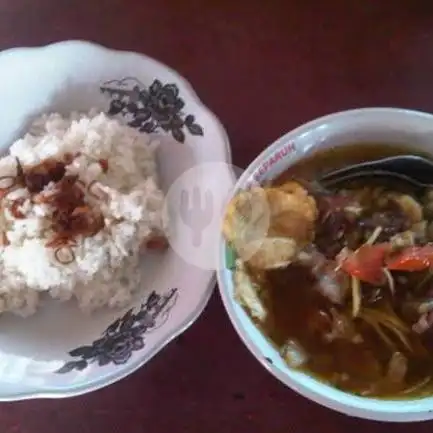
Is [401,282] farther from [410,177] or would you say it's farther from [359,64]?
[359,64]

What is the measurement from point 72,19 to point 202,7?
17 cm

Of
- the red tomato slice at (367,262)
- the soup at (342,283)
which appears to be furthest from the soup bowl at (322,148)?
the red tomato slice at (367,262)

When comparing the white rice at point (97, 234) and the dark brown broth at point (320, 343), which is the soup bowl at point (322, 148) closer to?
the dark brown broth at point (320, 343)

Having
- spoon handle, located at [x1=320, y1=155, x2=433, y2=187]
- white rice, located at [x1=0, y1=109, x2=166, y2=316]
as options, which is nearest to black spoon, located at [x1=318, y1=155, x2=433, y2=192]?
spoon handle, located at [x1=320, y1=155, x2=433, y2=187]

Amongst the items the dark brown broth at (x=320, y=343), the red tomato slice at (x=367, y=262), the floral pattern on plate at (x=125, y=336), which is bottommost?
the floral pattern on plate at (x=125, y=336)

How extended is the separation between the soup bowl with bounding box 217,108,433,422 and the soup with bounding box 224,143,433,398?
12mm

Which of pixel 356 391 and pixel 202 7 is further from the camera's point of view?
pixel 202 7

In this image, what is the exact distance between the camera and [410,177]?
1.01 m

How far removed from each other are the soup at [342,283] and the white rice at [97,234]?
173mm

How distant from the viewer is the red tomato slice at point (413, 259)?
0.94 meters

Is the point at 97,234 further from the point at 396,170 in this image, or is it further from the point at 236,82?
the point at 396,170


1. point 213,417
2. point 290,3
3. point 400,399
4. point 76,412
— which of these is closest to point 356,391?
point 400,399

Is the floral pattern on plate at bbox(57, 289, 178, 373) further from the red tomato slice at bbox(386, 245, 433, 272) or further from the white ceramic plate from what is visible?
the red tomato slice at bbox(386, 245, 433, 272)

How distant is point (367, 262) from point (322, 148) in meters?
0.15
